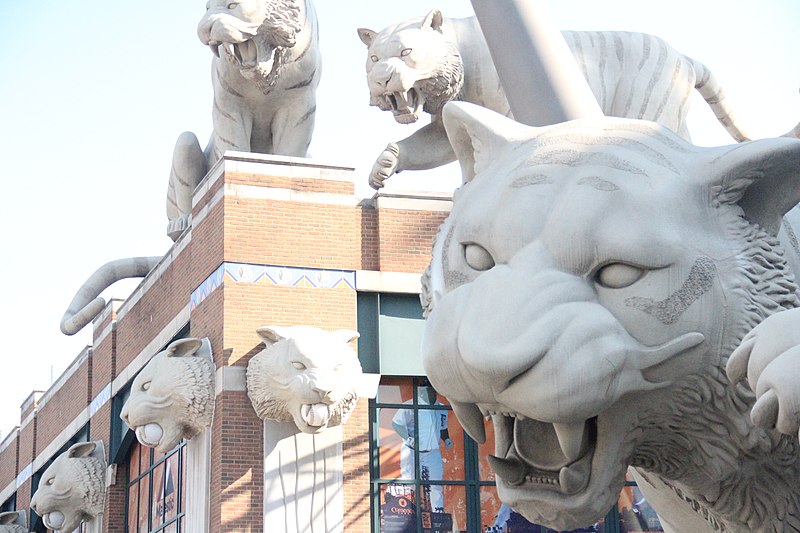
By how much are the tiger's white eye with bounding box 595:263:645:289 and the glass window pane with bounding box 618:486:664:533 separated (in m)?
12.7

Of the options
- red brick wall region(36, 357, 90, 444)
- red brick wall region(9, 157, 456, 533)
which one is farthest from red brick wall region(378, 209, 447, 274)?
red brick wall region(36, 357, 90, 444)

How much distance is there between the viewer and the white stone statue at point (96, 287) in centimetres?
1909

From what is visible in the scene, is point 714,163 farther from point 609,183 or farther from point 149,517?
point 149,517

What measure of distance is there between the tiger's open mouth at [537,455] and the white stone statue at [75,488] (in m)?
16.3

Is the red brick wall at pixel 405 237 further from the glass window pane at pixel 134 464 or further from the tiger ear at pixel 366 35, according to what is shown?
the glass window pane at pixel 134 464

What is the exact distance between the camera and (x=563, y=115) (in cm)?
451

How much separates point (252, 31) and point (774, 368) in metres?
12.1

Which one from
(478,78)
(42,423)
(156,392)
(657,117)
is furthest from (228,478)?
(42,423)

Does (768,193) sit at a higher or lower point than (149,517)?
lower

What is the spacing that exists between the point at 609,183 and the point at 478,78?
10.1 m

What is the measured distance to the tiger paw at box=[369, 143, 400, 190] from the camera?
44.1 feet

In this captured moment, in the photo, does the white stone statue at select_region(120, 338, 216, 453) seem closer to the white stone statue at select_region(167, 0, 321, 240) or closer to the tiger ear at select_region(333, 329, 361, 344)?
the tiger ear at select_region(333, 329, 361, 344)

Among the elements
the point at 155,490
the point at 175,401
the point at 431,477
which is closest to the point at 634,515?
the point at 431,477

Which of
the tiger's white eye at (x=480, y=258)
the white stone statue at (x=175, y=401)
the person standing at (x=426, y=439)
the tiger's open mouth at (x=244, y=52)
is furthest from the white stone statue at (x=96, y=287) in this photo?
the tiger's white eye at (x=480, y=258)
